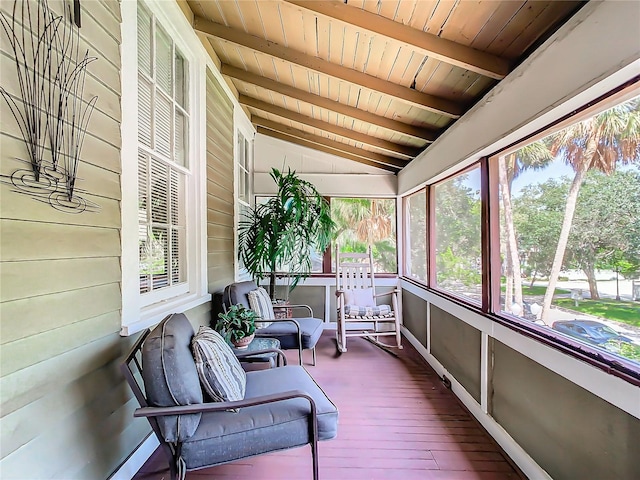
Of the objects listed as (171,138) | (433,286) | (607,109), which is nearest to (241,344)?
(171,138)

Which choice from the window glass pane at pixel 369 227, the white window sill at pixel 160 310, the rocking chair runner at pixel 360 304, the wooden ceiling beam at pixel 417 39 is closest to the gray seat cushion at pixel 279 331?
the white window sill at pixel 160 310

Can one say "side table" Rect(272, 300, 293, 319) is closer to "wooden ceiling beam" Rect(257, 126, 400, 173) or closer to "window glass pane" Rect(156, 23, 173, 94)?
"wooden ceiling beam" Rect(257, 126, 400, 173)

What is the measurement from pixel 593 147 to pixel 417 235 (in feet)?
9.21

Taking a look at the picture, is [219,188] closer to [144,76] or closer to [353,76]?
[144,76]

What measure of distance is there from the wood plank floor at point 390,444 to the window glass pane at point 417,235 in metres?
1.43

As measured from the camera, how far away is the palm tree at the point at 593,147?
1.24 metres

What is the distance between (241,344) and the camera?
7.88ft

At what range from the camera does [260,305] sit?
308 cm

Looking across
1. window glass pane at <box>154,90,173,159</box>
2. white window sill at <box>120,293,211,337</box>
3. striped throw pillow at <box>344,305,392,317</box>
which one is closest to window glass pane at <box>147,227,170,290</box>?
white window sill at <box>120,293,211,337</box>

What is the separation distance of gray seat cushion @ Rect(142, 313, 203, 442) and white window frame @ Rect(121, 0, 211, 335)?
1.21 feet

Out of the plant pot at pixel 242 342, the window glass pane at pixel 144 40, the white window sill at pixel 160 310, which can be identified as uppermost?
the window glass pane at pixel 144 40

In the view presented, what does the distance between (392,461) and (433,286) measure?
2044mm

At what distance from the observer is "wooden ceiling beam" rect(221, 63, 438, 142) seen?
3156mm

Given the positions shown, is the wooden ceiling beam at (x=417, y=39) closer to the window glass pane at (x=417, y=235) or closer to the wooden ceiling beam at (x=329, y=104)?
the wooden ceiling beam at (x=329, y=104)
